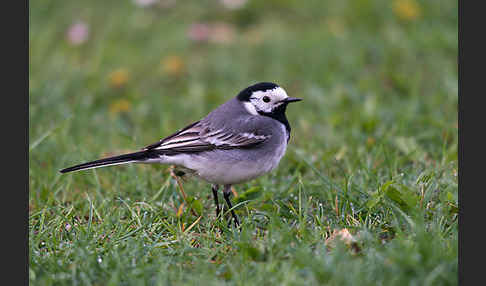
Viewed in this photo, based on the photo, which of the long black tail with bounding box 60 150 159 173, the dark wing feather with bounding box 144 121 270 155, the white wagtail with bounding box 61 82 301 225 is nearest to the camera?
the long black tail with bounding box 60 150 159 173

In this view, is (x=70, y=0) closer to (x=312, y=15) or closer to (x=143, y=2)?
(x=143, y=2)

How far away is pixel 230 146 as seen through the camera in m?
4.62

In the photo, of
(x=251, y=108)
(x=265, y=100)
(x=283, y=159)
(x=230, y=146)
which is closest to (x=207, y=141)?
(x=230, y=146)

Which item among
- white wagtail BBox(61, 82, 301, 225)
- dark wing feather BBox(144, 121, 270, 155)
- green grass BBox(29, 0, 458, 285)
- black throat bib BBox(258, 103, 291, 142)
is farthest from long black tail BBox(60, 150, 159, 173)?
black throat bib BBox(258, 103, 291, 142)

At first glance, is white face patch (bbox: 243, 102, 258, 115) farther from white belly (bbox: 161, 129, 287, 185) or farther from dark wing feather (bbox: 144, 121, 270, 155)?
white belly (bbox: 161, 129, 287, 185)

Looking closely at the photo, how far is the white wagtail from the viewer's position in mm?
4500

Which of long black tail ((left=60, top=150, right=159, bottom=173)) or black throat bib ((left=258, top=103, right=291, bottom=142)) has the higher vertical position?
black throat bib ((left=258, top=103, right=291, bottom=142))

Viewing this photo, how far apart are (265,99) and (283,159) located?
1.03 m

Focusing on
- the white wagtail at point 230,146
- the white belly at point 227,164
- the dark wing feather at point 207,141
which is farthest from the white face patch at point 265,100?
the white belly at point 227,164

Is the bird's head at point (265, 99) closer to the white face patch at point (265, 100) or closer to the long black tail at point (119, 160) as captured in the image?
the white face patch at point (265, 100)

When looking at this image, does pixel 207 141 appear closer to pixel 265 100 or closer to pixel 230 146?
pixel 230 146

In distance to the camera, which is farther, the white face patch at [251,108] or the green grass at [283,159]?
the white face patch at [251,108]

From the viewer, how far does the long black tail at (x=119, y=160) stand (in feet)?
14.3

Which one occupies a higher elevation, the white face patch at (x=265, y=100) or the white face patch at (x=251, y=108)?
the white face patch at (x=265, y=100)
